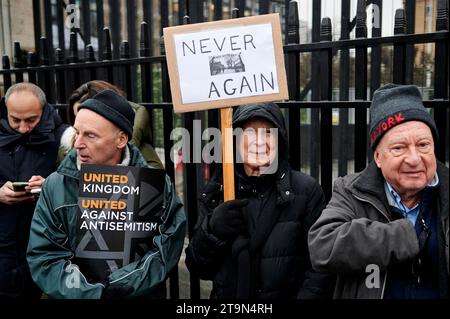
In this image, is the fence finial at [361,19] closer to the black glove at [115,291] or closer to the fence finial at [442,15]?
the fence finial at [442,15]

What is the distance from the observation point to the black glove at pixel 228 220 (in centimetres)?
216

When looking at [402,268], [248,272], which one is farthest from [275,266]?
[402,268]

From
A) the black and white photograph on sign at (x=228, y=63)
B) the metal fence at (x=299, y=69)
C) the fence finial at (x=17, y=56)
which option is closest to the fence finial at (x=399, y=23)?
the metal fence at (x=299, y=69)

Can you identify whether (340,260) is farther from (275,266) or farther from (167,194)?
(167,194)

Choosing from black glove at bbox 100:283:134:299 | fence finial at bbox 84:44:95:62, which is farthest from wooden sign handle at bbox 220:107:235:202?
fence finial at bbox 84:44:95:62

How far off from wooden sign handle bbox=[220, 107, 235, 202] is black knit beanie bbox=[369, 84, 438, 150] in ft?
2.10

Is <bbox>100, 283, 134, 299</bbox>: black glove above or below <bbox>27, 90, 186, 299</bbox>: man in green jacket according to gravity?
below

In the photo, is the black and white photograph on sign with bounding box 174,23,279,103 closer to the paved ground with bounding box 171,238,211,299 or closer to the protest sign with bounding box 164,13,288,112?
the protest sign with bounding box 164,13,288,112

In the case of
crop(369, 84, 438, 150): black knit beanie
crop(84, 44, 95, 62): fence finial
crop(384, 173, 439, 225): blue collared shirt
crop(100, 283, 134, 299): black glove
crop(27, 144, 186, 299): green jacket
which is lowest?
crop(100, 283, 134, 299): black glove

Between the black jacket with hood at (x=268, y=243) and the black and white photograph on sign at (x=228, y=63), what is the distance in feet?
0.73

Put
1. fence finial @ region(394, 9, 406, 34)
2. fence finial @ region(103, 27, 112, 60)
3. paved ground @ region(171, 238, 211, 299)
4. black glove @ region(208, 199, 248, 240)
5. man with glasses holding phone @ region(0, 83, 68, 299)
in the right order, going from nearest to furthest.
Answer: black glove @ region(208, 199, 248, 240) < fence finial @ region(394, 9, 406, 34) < man with glasses holding phone @ region(0, 83, 68, 299) < fence finial @ region(103, 27, 112, 60) < paved ground @ region(171, 238, 211, 299)

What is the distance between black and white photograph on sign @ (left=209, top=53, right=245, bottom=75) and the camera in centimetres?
221

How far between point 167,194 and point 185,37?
2.64 ft
